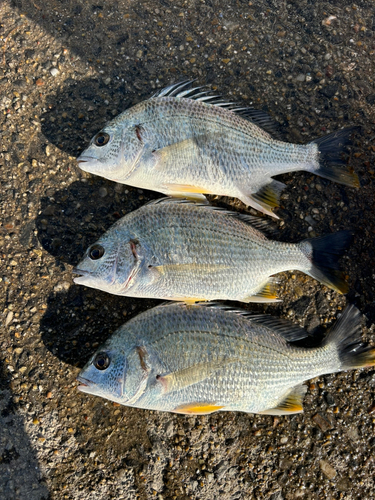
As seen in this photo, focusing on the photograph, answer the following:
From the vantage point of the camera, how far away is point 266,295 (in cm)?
279

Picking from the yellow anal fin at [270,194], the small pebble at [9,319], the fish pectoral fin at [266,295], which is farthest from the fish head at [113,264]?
the yellow anal fin at [270,194]

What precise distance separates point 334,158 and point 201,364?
74.2 inches

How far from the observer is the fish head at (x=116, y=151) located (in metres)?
2.66

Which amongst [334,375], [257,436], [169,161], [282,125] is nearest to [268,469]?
[257,436]

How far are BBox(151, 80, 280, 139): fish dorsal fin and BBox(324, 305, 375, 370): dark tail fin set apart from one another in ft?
5.27

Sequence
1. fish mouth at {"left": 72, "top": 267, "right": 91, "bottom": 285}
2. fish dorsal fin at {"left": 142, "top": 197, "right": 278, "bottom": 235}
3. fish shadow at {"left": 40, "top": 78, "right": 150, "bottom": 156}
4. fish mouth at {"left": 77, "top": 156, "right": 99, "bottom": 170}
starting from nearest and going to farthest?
fish mouth at {"left": 72, "top": 267, "right": 91, "bottom": 285}
fish mouth at {"left": 77, "top": 156, "right": 99, "bottom": 170}
fish dorsal fin at {"left": 142, "top": 197, "right": 278, "bottom": 235}
fish shadow at {"left": 40, "top": 78, "right": 150, "bottom": 156}

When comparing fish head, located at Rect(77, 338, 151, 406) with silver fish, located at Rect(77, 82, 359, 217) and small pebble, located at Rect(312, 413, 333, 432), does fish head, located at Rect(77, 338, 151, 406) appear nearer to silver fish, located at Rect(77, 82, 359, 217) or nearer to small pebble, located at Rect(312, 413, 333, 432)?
silver fish, located at Rect(77, 82, 359, 217)

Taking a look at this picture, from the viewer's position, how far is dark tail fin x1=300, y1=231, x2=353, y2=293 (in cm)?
281

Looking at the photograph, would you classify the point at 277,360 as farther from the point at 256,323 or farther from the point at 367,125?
the point at 367,125

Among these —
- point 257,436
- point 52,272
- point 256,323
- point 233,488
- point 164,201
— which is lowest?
point 233,488

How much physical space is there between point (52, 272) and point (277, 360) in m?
1.88

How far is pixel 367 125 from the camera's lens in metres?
3.20

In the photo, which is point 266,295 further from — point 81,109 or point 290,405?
point 81,109

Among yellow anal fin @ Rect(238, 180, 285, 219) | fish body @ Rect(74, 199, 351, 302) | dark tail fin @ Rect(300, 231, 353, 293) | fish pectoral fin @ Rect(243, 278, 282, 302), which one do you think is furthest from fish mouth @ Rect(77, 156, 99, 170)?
dark tail fin @ Rect(300, 231, 353, 293)
